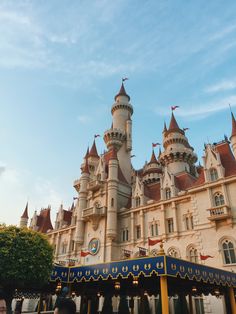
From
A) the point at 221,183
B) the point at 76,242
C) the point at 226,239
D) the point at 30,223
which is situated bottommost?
the point at 226,239

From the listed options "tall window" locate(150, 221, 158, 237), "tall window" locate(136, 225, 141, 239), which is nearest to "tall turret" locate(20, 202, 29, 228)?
"tall window" locate(136, 225, 141, 239)

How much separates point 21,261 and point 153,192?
1048 inches

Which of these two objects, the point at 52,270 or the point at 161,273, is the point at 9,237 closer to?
the point at 52,270

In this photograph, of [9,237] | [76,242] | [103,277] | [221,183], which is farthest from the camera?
[76,242]

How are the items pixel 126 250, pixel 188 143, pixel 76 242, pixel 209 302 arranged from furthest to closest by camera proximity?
1. pixel 188 143
2. pixel 76 242
3. pixel 126 250
4. pixel 209 302

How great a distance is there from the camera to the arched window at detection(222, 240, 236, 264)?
2789cm

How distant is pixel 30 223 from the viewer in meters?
62.9

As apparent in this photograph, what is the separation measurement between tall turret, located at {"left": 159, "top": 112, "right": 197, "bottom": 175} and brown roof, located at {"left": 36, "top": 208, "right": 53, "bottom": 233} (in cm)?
3003

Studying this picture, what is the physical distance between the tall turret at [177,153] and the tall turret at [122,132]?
7147 mm

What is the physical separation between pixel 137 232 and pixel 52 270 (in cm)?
2068

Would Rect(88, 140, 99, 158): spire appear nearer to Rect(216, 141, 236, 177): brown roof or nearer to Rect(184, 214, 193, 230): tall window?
Rect(184, 214, 193, 230): tall window

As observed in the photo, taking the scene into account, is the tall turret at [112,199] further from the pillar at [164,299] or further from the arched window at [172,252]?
the pillar at [164,299]

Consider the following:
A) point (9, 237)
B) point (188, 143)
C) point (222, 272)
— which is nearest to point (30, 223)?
point (188, 143)

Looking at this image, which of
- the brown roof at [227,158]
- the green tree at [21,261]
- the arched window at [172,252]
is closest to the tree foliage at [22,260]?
the green tree at [21,261]
